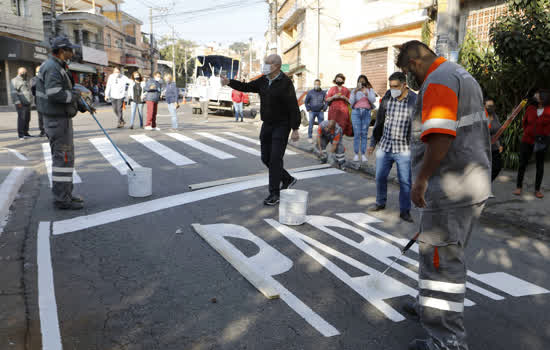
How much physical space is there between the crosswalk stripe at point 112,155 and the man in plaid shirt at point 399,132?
4.90 meters

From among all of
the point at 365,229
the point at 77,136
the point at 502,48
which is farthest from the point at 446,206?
the point at 77,136

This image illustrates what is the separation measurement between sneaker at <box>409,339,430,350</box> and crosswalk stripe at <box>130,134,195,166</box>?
7545 millimetres

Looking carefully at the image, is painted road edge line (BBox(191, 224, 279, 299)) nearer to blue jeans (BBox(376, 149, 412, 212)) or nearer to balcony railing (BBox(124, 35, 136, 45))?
blue jeans (BBox(376, 149, 412, 212))

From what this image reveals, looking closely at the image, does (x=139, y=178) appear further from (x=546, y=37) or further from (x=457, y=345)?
(x=546, y=37)

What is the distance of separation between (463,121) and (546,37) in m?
6.77

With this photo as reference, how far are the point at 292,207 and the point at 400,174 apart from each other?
1651 mm

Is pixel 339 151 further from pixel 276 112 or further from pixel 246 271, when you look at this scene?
pixel 246 271

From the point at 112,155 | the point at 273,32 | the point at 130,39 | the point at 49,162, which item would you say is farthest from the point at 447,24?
the point at 130,39

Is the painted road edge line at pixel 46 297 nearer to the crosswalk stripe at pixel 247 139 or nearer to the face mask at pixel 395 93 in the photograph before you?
the face mask at pixel 395 93

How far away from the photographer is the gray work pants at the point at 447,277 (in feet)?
9.46

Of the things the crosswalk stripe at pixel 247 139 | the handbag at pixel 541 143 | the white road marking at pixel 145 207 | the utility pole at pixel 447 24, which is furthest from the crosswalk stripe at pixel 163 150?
the handbag at pixel 541 143

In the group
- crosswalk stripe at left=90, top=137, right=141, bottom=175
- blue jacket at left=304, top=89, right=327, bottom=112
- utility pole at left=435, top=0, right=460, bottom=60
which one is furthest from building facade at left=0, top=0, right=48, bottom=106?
utility pole at left=435, top=0, right=460, bottom=60

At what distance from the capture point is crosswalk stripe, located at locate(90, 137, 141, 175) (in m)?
9.28

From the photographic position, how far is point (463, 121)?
112 inches
